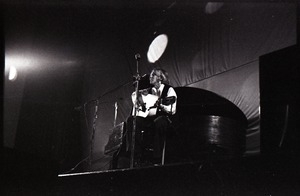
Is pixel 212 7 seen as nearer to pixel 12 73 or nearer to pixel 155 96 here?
pixel 155 96

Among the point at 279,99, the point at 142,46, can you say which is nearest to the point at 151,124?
the point at 279,99

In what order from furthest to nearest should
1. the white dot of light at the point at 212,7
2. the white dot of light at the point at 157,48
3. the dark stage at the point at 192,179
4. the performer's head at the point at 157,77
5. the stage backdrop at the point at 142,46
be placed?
the white dot of light at the point at 157,48, the white dot of light at the point at 212,7, the performer's head at the point at 157,77, the stage backdrop at the point at 142,46, the dark stage at the point at 192,179

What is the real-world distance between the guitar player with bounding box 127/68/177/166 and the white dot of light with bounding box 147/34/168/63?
1.69 meters

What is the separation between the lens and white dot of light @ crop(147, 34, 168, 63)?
5562mm

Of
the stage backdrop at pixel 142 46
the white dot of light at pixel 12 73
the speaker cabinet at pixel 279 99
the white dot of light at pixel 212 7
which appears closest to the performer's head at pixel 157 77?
the stage backdrop at pixel 142 46

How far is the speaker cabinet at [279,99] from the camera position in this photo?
4.78ft

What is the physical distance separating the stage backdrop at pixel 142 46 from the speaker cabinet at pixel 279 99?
7.01 ft

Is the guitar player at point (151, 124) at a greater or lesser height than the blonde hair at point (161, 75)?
lesser

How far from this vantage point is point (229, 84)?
4.30 metres

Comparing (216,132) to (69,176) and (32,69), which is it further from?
(32,69)

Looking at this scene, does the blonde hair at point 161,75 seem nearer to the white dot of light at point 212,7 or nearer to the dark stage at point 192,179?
the white dot of light at point 212,7

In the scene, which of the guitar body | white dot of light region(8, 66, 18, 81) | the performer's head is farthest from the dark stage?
white dot of light region(8, 66, 18, 81)

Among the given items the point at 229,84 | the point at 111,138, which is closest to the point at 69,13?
the point at 111,138

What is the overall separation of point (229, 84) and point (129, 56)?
2527mm
